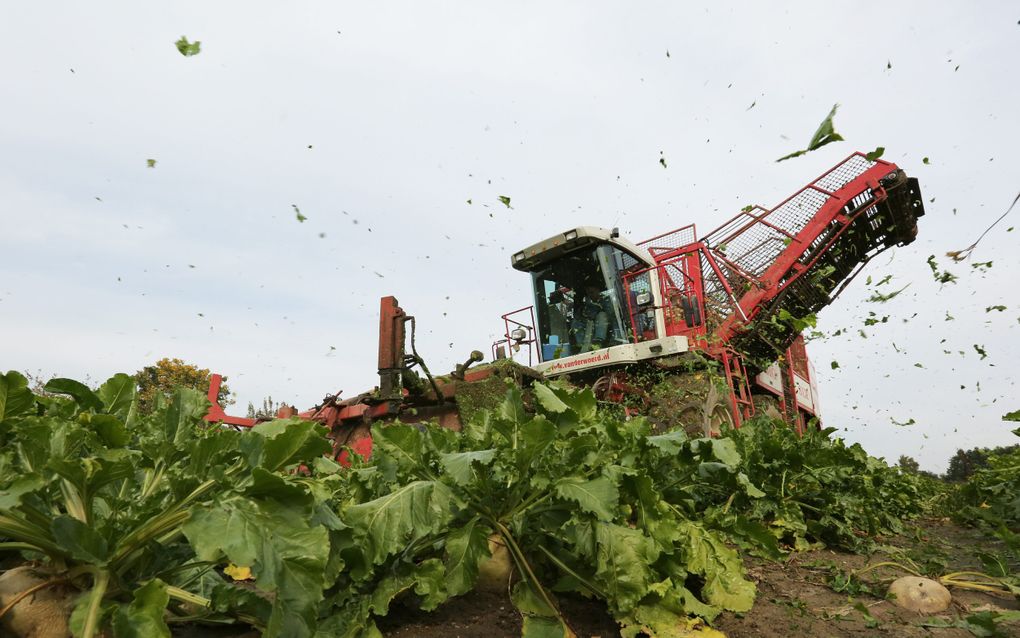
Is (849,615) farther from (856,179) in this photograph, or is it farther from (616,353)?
(856,179)

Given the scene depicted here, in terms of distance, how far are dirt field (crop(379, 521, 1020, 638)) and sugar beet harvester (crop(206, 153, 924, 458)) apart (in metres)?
3.12

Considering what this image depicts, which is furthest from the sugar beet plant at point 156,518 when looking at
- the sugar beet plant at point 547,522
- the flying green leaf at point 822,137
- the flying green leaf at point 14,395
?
the flying green leaf at point 822,137

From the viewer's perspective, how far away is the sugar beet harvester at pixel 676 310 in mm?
6887

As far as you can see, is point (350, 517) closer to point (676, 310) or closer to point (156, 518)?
point (156, 518)

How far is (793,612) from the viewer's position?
8.36ft

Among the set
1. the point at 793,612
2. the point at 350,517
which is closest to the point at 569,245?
the point at 793,612

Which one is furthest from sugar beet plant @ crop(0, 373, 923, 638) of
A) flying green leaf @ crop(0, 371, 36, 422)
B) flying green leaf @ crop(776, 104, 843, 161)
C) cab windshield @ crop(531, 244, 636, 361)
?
cab windshield @ crop(531, 244, 636, 361)

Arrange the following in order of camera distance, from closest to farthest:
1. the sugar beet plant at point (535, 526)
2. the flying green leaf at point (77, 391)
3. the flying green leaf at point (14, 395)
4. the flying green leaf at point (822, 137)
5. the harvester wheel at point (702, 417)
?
the flying green leaf at point (14, 395) < the flying green leaf at point (77, 391) < the sugar beet plant at point (535, 526) < the flying green leaf at point (822, 137) < the harvester wheel at point (702, 417)

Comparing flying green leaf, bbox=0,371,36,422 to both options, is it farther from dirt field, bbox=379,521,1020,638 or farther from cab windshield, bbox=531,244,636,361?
cab windshield, bbox=531,244,636,361

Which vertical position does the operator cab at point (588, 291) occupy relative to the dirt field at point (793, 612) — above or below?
above

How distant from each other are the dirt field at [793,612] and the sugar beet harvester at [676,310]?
123 inches

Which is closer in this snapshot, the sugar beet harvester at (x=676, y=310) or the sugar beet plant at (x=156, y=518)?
the sugar beet plant at (x=156, y=518)

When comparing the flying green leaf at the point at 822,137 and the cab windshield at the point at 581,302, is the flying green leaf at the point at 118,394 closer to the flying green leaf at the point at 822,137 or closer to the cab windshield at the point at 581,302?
the flying green leaf at the point at 822,137

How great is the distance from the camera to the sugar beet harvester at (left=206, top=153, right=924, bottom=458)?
689cm
